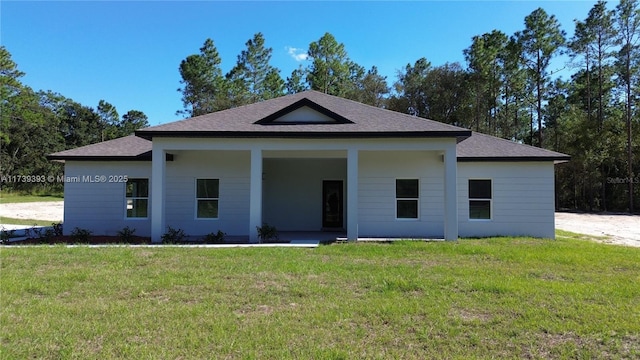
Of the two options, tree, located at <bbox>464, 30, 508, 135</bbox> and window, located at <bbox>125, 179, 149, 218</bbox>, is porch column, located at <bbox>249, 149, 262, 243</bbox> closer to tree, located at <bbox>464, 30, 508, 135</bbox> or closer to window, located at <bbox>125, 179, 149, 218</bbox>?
window, located at <bbox>125, 179, 149, 218</bbox>

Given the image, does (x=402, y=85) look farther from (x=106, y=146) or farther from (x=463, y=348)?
(x=463, y=348)

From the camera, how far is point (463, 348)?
3834mm

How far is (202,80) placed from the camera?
127 feet

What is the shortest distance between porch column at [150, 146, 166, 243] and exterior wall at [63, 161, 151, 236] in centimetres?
237

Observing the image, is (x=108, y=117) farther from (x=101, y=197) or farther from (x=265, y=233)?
(x=265, y=233)

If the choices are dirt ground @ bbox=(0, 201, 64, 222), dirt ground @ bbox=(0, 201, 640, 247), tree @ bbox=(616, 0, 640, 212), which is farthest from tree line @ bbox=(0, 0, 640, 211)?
dirt ground @ bbox=(0, 201, 64, 222)

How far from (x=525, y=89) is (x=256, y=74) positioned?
27181 millimetres

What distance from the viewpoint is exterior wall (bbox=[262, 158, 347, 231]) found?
14852 mm

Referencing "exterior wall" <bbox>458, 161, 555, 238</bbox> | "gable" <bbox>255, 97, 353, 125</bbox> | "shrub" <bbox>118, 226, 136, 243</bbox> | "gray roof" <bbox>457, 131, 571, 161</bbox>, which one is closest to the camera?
"shrub" <bbox>118, 226, 136, 243</bbox>

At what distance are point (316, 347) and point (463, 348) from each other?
4.99ft

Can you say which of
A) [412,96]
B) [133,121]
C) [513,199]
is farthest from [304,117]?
[133,121]

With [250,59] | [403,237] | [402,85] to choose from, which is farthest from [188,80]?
[403,237]

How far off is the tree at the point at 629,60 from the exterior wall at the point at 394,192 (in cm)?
2409

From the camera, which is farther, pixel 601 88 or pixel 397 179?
pixel 601 88
